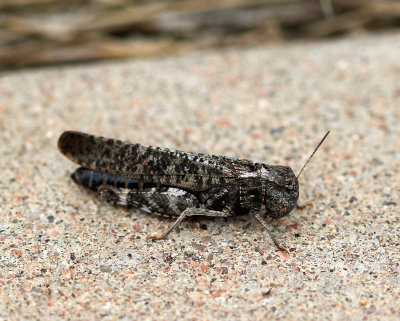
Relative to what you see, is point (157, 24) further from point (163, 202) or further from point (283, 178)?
point (283, 178)

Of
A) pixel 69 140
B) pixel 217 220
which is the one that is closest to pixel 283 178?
pixel 217 220

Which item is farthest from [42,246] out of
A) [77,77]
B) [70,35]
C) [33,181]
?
[70,35]

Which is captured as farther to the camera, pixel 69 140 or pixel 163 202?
pixel 69 140

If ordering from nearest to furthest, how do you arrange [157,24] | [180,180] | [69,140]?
[180,180]
[69,140]
[157,24]

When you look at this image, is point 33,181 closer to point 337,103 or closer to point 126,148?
point 126,148

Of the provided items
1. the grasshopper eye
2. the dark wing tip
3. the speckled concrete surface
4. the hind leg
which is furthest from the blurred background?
the grasshopper eye

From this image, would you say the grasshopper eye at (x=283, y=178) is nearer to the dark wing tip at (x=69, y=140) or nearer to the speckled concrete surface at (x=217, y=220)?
the speckled concrete surface at (x=217, y=220)
